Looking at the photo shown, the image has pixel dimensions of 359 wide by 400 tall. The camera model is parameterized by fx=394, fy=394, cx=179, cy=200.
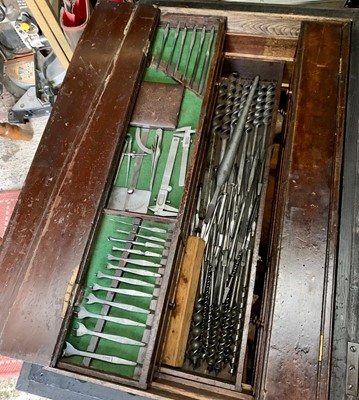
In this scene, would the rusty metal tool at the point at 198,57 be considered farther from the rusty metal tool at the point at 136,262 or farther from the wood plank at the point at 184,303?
the rusty metal tool at the point at 136,262

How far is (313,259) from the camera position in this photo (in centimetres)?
135

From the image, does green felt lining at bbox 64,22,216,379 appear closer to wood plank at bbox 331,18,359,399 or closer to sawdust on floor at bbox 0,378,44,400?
wood plank at bbox 331,18,359,399

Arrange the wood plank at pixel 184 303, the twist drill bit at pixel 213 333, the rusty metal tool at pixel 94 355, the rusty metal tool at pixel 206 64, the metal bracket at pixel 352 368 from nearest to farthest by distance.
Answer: the metal bracket at pixel 352 368
the rusty metal tool at pixel 94 355
the wood plank at pixel 184 303
the twist drill bit at pixel 213 333
the rusty metal tool at pixel 206 64

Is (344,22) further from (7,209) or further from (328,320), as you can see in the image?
(7,209)

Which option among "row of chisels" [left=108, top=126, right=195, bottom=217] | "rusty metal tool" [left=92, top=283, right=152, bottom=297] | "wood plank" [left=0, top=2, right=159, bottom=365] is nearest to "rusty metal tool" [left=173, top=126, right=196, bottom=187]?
"row of chisels" [left=108, top=126, right=195, bottom=217]

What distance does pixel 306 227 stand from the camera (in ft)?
4.57

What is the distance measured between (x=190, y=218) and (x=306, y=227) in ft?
1.49

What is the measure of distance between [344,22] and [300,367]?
1455mm

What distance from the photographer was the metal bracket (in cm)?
121

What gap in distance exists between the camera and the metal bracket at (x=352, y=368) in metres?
1.21

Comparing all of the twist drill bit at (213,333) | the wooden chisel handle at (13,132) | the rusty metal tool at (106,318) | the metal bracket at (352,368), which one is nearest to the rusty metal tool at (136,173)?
the rusty metal tool at (106,318)

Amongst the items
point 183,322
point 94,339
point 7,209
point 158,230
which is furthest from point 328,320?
point 7,209

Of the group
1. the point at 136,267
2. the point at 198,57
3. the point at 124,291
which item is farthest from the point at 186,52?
the point at 124,291

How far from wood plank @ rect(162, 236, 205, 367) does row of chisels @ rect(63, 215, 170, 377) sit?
0.36ft
